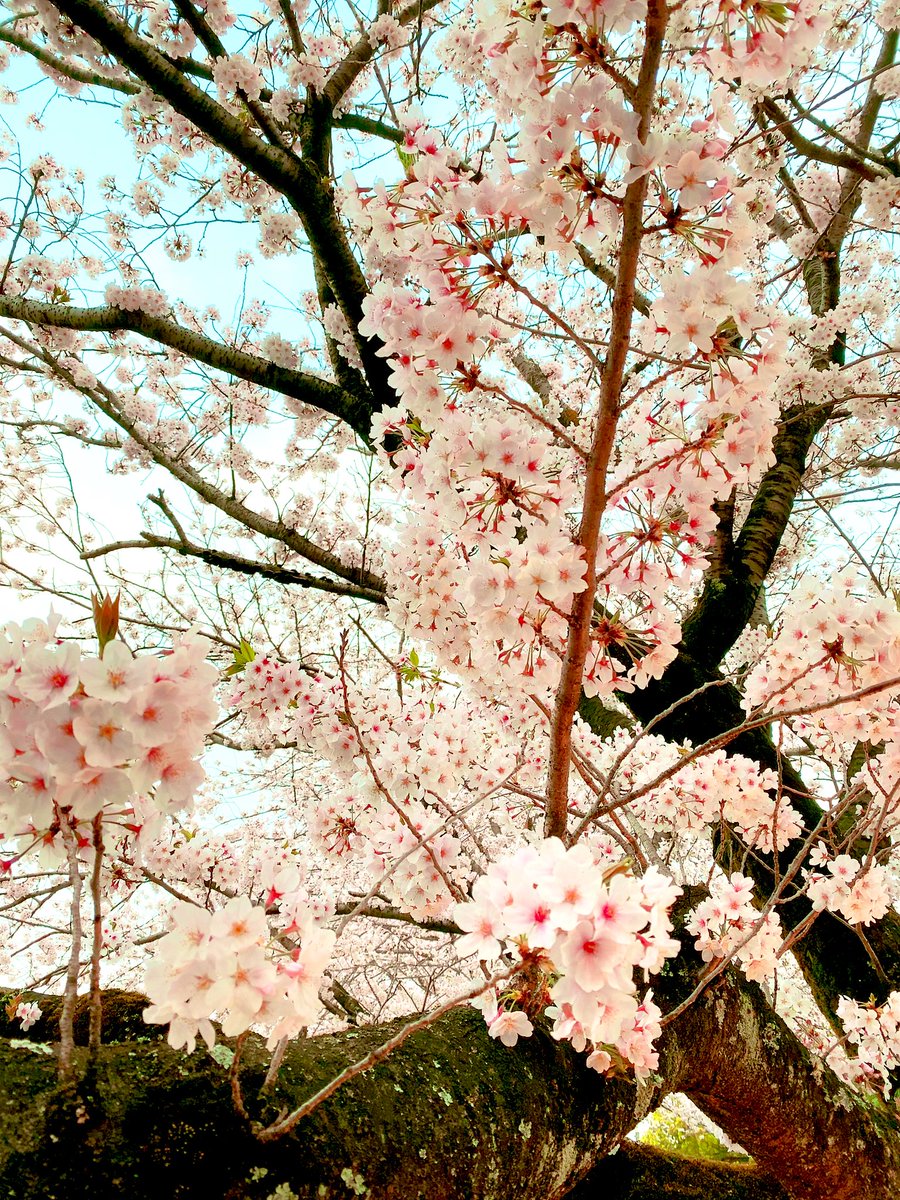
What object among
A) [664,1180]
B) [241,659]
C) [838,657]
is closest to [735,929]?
[838,657]

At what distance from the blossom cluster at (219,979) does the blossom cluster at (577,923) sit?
Answer: 1.01ft

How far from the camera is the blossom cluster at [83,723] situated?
2.72ft

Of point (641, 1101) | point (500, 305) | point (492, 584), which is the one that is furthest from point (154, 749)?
point (500, 305)

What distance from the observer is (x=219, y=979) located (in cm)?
85

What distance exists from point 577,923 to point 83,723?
695mm

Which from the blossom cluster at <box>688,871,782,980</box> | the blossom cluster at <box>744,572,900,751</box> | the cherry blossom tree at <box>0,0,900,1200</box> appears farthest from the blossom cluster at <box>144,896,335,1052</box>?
the blossom cluster at <box>688,871,782,980</box>

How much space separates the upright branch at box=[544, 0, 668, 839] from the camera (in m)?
1.04

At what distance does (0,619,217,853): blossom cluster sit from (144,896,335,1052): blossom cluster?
0.65 ft

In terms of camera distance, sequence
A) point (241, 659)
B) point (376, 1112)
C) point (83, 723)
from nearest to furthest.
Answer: point (83, 723) < point (376, 1112) < point (241, 659)

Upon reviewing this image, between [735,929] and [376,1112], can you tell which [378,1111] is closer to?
[376,1112]

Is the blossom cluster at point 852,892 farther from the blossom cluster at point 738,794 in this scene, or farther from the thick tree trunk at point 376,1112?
the thick tree trunk at point 376,1112

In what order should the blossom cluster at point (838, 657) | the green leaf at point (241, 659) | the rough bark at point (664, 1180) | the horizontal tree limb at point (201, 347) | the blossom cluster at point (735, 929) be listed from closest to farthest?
the blossom cluster at point (838, 657) < the blossom cluster at point (735, 929) < the rough bark at point (664, 1180) < the green leaf at point (241, 659) < the horizontal tree limb at point (201, 347)

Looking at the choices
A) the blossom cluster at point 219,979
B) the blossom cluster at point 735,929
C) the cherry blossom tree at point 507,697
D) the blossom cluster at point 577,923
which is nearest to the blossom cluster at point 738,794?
the cherry blossom tree at point 507,697

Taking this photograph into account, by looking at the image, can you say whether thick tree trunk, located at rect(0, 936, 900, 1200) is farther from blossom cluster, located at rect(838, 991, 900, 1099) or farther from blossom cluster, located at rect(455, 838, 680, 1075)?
blossom cluster, located at rect(838, 991, 900, 1099)
